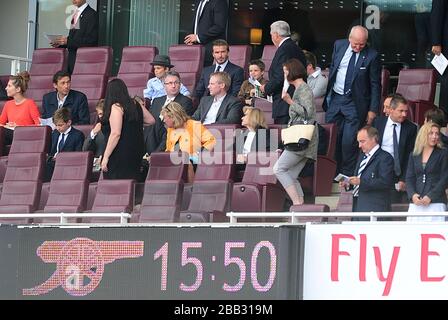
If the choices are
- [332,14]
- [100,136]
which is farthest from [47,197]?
[332,14]

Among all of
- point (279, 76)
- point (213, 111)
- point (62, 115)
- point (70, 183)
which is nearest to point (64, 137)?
point (62, 115)

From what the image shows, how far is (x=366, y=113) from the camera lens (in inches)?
564

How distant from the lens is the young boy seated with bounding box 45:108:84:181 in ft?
50.8

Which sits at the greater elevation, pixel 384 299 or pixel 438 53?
pixel 438 53

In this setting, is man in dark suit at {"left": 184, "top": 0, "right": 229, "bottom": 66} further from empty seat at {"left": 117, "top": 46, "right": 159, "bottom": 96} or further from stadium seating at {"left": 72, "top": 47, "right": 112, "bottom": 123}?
stadium seating at {"left": 72, "top": 47, "right": 112, "bottom": 123}

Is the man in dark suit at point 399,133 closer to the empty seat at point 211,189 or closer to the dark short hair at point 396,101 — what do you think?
the dark short hair at point 396,101

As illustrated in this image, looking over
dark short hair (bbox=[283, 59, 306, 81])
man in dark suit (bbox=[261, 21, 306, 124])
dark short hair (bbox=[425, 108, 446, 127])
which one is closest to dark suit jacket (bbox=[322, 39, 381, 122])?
man in dark suit (bbox=[261, 21, 306, 124])

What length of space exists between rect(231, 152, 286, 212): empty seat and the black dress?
1205mm

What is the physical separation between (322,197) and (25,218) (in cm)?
308

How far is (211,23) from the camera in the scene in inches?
665

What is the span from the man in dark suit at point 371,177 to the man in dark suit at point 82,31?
604 centimetres

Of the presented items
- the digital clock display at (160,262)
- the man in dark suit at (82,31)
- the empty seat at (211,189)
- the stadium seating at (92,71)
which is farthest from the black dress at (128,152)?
the man in dark suit at (82,31)

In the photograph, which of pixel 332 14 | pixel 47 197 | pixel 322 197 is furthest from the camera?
pixel 332 14
